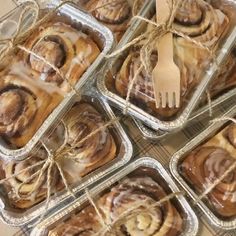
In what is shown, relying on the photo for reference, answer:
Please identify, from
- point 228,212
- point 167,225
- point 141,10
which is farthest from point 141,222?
point 141,10

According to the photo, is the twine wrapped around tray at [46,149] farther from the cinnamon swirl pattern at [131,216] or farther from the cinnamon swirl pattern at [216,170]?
the cinnamon swirl pattern at [216,170]

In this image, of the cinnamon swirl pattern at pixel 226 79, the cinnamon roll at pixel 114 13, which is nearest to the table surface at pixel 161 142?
the cinnamon swirl pattern at pixel 226 79

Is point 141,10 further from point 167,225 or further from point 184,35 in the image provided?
point 167,225

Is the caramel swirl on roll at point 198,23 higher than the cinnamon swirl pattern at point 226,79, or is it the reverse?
the caramel swirl on roll at point 198,23

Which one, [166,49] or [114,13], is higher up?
[114,13]

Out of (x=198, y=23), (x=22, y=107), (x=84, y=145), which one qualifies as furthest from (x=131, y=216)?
(x=198, y=23)

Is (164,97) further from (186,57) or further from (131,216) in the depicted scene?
(131,216)
